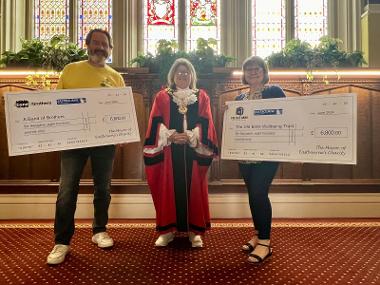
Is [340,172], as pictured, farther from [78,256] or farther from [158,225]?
[78,256]

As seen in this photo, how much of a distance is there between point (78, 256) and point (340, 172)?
331cm

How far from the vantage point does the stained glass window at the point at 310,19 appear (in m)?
6.86

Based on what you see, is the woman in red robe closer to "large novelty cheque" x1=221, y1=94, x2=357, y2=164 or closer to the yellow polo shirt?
"large novelty cheque" x1=221, y1=94, x2=357, y2=164

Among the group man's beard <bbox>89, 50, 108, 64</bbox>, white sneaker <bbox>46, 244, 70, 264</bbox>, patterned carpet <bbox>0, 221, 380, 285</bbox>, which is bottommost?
patterned carpet <bbox>0, 221, 380, 285</bbox>

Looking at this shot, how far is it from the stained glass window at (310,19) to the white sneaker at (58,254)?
5740mm

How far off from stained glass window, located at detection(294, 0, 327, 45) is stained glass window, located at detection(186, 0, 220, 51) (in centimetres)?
148

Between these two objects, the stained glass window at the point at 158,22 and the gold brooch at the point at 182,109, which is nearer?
the gold brooch at the point at 182,109

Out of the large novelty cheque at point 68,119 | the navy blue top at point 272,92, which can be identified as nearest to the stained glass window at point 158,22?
the large novelty cheque at point 68,119

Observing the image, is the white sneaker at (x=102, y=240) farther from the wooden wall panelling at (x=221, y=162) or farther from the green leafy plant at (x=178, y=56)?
the green leafy plant at (x=178, y=56)

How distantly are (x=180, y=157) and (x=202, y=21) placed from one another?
4.54 m

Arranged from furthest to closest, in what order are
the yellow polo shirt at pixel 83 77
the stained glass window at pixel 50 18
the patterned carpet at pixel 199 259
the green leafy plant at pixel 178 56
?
the stained glass window at pixel 50 18 → the green leafy plant at pixel 178 56 → the yellow polo shirt at pixel 83 77 → the patterned carpet at pixel 199 259

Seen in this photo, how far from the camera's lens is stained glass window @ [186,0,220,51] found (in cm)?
691

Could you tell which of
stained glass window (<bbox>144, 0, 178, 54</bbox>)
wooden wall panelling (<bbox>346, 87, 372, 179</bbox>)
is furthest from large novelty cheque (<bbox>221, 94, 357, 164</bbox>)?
stained glass window (<bbox>144, 0, 178, 54</bbox>)

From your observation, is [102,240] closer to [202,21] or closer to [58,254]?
[58,254]
